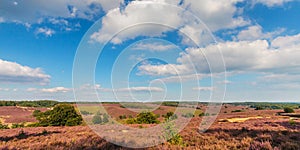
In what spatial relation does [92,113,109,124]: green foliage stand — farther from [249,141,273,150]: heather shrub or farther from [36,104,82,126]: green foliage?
[36,104,82,126]: green foliage

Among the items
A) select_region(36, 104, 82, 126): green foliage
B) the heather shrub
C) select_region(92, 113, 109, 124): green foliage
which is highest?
select_region(92, 113, 109, 124): green foliage

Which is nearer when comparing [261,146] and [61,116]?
[261,146]

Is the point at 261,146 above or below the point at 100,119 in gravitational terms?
below

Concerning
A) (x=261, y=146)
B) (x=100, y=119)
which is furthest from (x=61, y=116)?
(x=261, y=146)

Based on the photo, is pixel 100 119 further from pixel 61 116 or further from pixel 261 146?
pixel 61 116

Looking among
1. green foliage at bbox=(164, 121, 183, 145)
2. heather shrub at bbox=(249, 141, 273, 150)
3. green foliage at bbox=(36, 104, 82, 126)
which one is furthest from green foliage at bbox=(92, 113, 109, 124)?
green foliage at bbox=(36, 104, 82, 126)

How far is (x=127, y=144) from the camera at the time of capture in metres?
10.7

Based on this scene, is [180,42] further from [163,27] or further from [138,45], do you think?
[138,45]

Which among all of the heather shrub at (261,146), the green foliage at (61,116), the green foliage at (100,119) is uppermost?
the green foliage at (100,119)

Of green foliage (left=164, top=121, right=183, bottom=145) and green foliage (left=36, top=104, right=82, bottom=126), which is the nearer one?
green foliage (left=164, top=121, right=183, bottom=145)

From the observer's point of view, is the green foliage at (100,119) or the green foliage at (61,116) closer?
the green foliage at (100,119)

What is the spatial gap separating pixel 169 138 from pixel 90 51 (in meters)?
6.10

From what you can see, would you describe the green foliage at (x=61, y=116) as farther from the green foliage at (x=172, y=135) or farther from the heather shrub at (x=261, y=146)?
the heather shrub at (x=261, y=146)

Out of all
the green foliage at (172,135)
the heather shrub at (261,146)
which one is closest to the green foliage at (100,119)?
the green foliage at (172,135)
